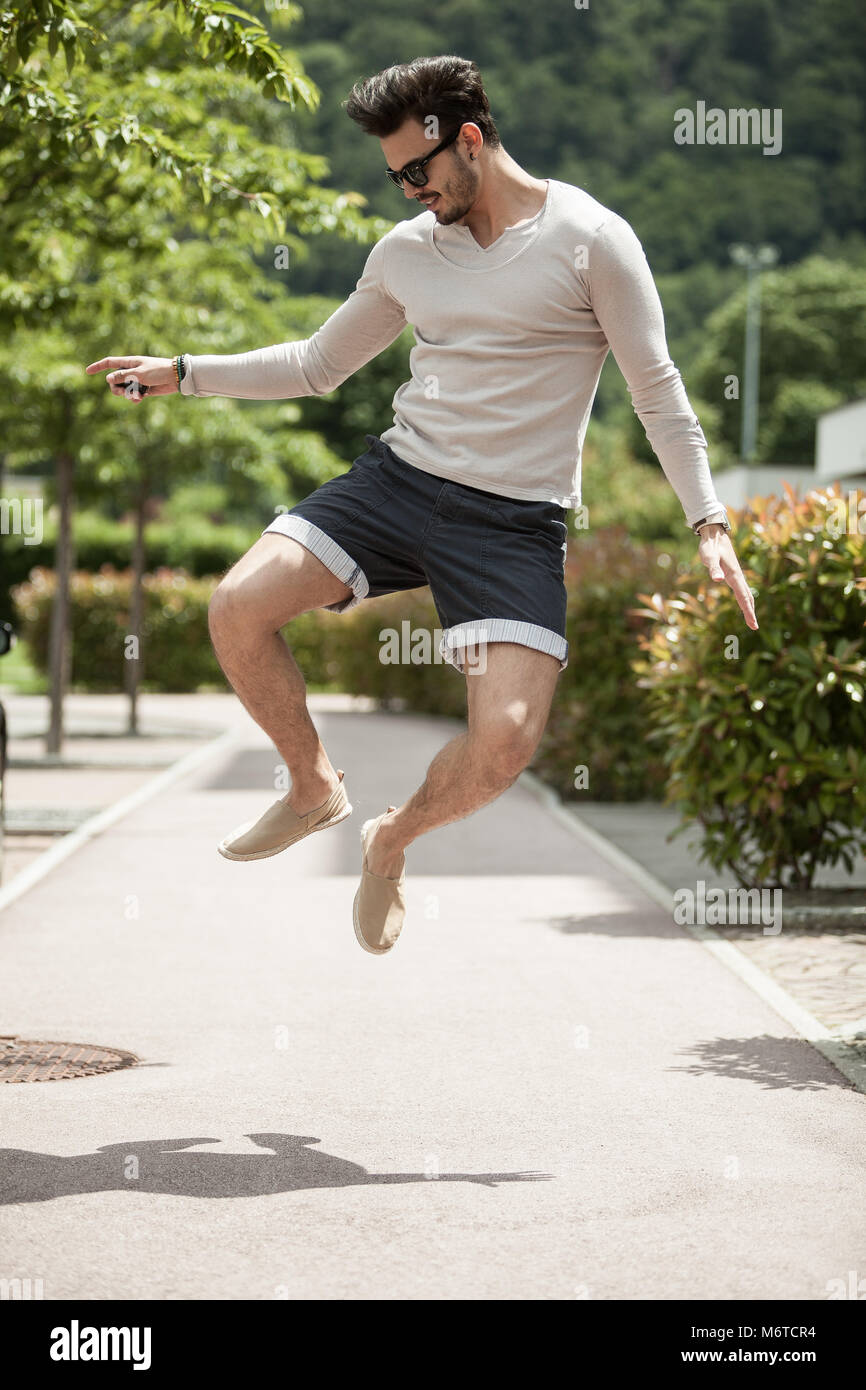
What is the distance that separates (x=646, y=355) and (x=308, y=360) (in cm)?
94

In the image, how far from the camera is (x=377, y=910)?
4965 millimetres

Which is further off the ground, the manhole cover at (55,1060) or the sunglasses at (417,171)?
the sunglasses at (417,171)

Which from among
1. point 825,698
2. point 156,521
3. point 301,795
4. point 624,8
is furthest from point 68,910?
point 624,8

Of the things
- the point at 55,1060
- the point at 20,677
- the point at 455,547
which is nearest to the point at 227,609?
the point at 455,547

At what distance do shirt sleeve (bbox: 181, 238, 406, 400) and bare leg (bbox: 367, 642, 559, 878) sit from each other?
0.96m

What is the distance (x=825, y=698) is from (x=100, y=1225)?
18.2 feet

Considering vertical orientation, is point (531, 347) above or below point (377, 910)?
above

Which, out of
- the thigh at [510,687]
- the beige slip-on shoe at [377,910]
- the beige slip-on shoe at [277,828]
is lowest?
the beige slip-on shoe at [377,910]

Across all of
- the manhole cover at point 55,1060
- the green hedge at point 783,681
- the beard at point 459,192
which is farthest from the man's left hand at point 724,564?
the green hedge at point 783,681

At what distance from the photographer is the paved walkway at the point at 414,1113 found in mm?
3898

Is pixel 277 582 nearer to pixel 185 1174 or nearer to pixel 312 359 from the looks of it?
pixel 312 359

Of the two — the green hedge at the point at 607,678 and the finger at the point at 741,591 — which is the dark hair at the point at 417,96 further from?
the green hedge at the point at 607,678

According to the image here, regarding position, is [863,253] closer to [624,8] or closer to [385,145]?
[624,8]

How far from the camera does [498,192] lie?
468 cm
